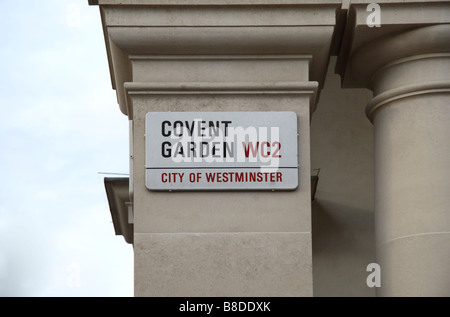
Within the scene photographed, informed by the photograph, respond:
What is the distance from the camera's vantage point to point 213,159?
38.4 feet

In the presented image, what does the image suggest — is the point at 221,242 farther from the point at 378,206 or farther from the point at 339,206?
the point at 339,206

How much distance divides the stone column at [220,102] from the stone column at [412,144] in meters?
0.73

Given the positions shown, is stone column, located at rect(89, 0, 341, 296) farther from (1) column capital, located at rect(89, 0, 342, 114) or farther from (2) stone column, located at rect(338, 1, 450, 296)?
(2) stone column, located at rect(338, 1, 450, 296)

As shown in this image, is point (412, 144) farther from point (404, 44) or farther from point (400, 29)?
point (400, 29)

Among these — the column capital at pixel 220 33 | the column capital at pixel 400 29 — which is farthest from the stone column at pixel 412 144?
the column capital at pixel 220 33

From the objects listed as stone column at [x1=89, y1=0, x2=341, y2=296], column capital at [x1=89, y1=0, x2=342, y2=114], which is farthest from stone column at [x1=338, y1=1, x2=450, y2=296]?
stone column at [x1=89, y1=0, x2=341, y2=296]

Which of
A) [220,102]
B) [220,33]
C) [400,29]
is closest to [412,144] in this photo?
[400,29]

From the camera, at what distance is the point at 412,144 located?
39.5 feet

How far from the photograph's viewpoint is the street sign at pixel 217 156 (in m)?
11.7

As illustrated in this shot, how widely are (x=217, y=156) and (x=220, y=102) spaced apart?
61cm

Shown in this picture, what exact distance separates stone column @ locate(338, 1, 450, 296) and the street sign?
46.1 inches

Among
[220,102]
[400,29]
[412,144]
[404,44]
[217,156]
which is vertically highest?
[400,29]
